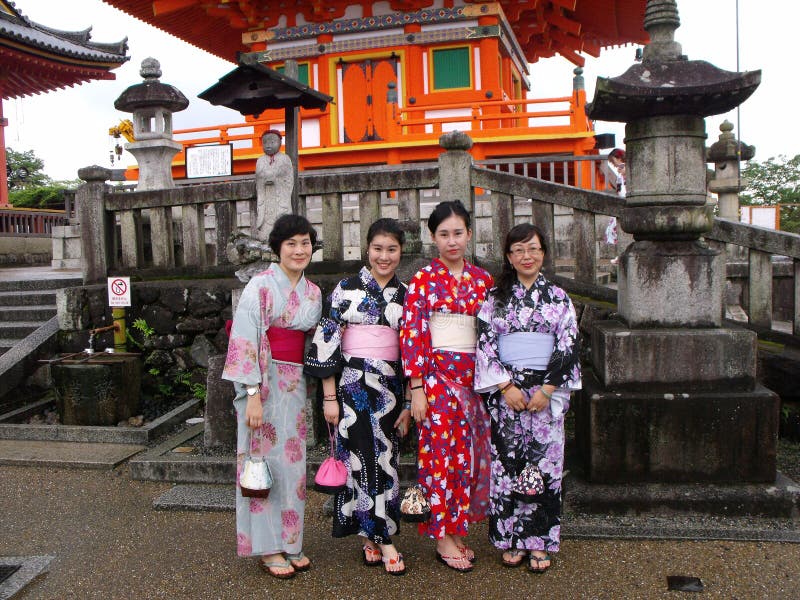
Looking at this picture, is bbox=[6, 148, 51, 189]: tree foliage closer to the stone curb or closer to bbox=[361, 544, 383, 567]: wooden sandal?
the stone curb

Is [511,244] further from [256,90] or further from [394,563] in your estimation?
[256,90]

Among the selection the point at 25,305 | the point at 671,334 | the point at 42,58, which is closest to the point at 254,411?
the point at 671,334

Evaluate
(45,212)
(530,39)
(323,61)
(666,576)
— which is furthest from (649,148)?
(45,212)

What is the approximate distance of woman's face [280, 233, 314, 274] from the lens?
10.6ft

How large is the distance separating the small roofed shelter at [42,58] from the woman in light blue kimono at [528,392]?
13.0m

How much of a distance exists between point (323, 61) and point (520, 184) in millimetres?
8664

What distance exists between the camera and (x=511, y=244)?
127 inches

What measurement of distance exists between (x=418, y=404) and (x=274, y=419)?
2.31 ft

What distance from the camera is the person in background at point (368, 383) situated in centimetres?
322

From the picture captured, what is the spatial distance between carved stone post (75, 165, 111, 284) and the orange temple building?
222 inches

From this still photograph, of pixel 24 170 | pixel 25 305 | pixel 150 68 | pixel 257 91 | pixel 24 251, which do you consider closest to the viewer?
pixel 257 91

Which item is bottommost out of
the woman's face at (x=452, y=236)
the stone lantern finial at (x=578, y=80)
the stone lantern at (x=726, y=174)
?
the woman's face at (x=452, y=236)

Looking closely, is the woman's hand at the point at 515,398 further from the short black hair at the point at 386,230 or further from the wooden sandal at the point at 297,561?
the wooden sandal at the point at 297,561

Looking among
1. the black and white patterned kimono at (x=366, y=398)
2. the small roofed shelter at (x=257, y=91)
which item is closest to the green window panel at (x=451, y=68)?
the small roofed shelter at (x=257, y=91)
